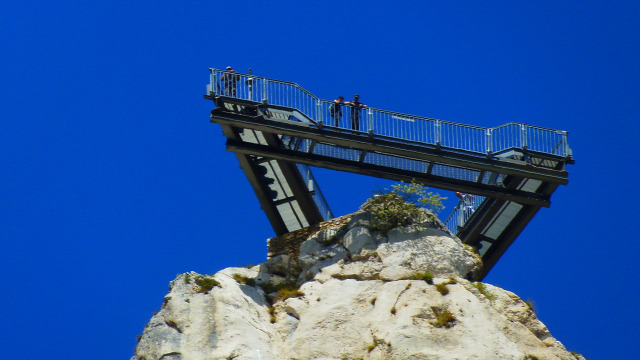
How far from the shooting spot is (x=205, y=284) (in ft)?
123

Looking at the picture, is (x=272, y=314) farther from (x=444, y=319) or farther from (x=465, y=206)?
(x=465, y=206)

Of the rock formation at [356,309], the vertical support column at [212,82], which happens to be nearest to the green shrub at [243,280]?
the rock formation at [356,309]

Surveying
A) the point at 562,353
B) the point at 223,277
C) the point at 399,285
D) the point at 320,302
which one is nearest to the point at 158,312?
the point at 223,277

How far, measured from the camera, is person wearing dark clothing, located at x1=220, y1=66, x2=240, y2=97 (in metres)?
39.5

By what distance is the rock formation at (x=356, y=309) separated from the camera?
3447 centimetres

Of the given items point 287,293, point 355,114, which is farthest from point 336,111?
point 287,293

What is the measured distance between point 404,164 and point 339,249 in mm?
4006

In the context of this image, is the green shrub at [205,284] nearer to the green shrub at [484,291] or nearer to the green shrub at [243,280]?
the green shrub at [243,280]

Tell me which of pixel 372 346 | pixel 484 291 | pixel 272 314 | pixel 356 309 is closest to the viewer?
pixel 372 346

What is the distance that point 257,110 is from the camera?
39.4 metres

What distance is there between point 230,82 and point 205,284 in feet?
22.1

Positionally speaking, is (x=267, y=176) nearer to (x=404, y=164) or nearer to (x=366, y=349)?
(x=404, y=164)

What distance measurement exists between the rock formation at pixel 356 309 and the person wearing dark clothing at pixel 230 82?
5.56m

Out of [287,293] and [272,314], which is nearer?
[272,314]
